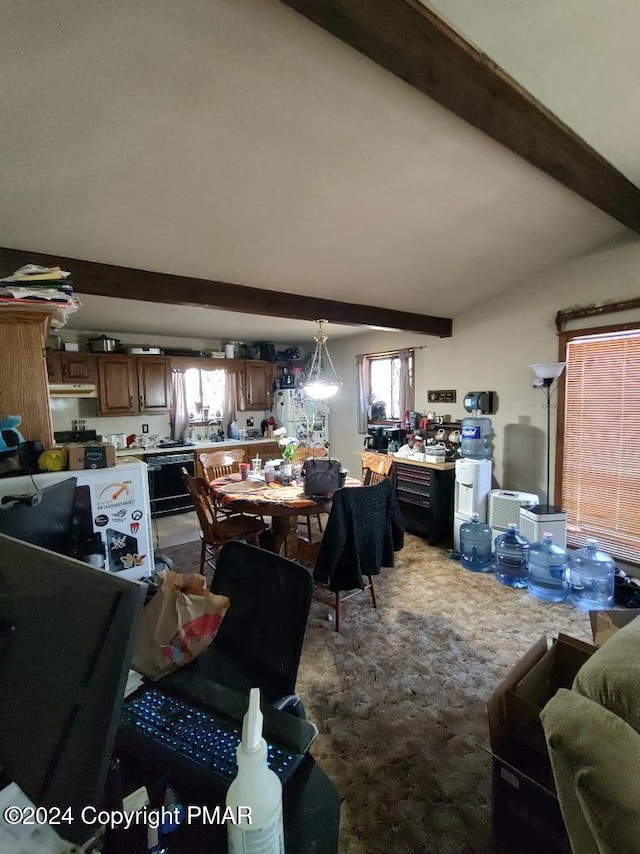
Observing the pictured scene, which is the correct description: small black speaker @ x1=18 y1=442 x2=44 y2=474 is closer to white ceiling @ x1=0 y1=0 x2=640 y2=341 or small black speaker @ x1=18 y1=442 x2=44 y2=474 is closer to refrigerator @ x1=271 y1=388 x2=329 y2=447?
white ceiling @ x1=0 y1=0 x2=640 y2=341

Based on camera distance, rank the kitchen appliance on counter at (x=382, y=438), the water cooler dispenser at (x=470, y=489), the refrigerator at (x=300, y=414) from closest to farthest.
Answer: the water cooler dispenser at (x=470, y=489), the kitchen appliance on counter at (x=382, y=438), the refrigerator at (x=300, y=414)

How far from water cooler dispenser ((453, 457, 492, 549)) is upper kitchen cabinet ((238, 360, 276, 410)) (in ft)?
11.1

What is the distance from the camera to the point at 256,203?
2227 millimetres

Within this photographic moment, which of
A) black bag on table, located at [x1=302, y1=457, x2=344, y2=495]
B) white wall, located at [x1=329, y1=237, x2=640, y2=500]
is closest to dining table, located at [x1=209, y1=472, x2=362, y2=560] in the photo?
black bag on table, located at [x1=302, y1=457, x2=344, y2=495]

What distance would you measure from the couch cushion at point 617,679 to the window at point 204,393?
17.6 ft

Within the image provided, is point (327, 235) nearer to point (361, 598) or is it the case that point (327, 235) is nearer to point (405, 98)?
point (405, 98)

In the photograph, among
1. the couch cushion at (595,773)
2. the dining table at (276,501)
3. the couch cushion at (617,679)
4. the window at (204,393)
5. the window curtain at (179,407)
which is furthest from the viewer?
the window at (204,393)

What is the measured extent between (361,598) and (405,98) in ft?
9.86

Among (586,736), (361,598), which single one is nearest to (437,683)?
(361,598)

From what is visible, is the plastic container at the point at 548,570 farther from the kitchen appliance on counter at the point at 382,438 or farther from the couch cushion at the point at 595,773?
the couch cushion at the point at 595,773

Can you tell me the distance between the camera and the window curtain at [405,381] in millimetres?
4871

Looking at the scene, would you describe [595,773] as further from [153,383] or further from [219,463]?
[153,383]

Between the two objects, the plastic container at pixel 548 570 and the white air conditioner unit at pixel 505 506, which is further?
the white air conditioner unit at pixel 505 506

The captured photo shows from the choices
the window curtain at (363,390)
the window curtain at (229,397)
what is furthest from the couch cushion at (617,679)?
the window curtain at (229,397)
